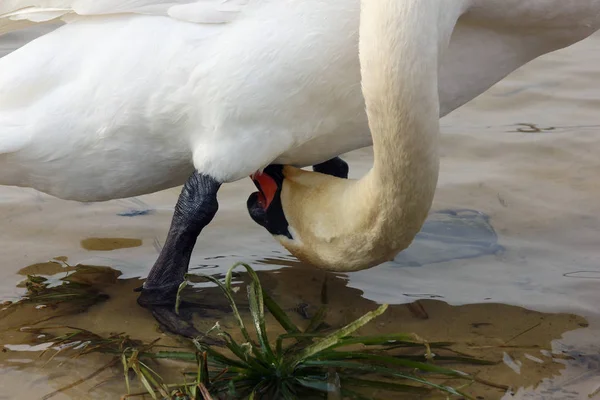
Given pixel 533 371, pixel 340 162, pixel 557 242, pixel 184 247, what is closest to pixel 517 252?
pixel 557 242

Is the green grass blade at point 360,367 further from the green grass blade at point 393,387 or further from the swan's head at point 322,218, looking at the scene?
the swan's head at point 322,218

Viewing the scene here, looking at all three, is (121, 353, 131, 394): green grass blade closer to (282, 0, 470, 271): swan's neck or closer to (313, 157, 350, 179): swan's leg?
(282, 0, 470, 271): swan's neck

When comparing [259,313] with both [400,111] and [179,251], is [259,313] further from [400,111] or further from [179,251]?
[400,111]

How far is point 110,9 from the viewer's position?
3.74 metres

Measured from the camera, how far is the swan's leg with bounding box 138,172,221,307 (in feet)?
12.6

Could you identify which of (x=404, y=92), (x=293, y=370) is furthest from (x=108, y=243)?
(x=404, y=92)

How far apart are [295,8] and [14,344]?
60.8 inches

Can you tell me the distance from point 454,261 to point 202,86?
150cm

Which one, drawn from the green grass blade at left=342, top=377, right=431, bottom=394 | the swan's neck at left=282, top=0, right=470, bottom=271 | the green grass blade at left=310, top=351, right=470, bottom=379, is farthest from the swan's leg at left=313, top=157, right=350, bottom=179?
the green grass blade at left=342, top=377, right=431, bottom=394

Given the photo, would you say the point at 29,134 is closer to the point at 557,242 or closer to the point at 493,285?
the point at 493,285

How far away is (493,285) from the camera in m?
4.20

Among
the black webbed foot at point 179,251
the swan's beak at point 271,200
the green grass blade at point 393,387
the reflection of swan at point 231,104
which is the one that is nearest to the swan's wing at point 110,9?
the reflection of swan at point 231,104

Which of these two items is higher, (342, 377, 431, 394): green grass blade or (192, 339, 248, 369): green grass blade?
(192, 339, 248, 369): green grass blade

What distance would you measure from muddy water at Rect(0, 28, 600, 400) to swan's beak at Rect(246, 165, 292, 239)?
12.9 inches
